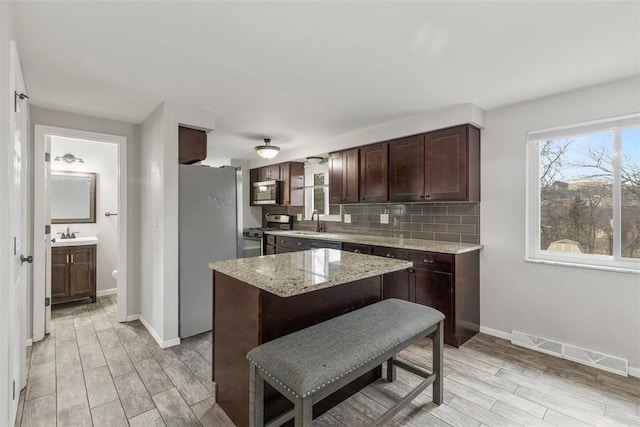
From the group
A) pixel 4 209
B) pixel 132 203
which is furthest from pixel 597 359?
pixel 132 203

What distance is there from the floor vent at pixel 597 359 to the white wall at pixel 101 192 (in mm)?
5623

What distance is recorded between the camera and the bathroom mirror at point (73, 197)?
14.2ft

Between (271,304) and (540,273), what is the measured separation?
2.57 m

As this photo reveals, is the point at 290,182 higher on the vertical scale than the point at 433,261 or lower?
higher

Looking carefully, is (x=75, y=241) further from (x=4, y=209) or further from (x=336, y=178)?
(x=336, y=178)

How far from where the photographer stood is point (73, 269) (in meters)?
4.00

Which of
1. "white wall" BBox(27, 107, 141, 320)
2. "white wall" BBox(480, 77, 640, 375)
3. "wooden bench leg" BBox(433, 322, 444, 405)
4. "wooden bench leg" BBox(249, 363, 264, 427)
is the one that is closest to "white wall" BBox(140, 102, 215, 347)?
"white wall" BBox(27, 107, 141, 320)

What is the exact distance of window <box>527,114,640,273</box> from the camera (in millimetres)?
2410

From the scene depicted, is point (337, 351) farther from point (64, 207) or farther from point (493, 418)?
point (64, 207)

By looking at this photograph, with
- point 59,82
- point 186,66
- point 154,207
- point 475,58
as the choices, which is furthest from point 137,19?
point 475,58

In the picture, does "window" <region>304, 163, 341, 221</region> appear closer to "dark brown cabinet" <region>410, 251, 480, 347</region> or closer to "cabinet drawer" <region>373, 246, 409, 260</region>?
"cabinet drawer" <region>373, 246, 409, 260</region>

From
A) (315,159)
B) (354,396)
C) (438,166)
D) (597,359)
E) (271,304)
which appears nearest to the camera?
(271,304)

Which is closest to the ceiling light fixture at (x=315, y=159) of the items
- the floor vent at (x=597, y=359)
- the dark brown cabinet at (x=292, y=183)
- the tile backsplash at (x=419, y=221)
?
the dark brown cabinet at (x=292, y=183)

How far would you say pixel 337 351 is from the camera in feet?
4.60
